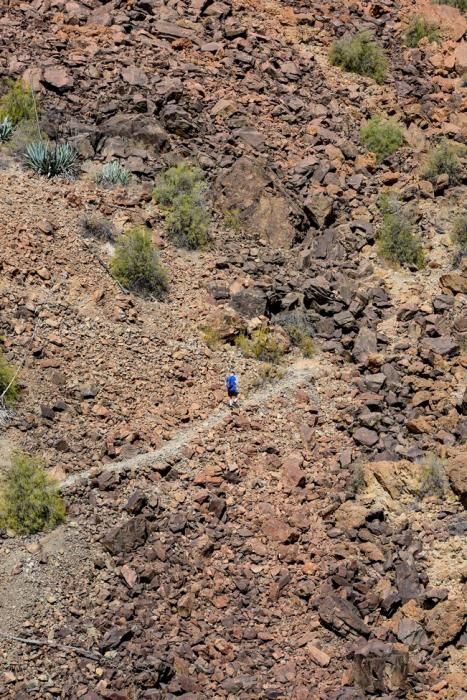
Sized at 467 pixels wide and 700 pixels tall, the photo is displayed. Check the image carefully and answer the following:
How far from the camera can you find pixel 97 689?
784 centimetres

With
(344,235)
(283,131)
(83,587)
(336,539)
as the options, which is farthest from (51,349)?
(283,131)

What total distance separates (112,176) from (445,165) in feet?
17.1

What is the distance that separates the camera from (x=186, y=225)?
42.3ft

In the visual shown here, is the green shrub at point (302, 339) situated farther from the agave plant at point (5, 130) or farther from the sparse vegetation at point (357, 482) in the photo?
the agave plant at point (5, 130)

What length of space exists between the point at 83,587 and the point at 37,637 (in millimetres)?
644

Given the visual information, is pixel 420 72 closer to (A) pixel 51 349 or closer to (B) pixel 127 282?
(B) pixel 127 282

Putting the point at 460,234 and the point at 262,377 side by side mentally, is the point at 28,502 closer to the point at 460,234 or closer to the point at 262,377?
the point at 262,377

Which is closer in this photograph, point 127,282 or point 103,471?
point 103,471

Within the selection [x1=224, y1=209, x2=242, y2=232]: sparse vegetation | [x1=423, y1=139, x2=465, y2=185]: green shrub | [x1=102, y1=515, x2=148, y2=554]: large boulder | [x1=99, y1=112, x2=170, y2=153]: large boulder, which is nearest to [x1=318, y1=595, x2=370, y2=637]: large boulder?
[x1=102, y1=515, x2=148, y2=554]: large boulder

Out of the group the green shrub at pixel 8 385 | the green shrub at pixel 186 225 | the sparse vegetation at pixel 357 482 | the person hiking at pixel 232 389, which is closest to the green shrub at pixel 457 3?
the green shrub at pixel 186 225

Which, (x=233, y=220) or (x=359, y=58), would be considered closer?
(x=233, y=220)

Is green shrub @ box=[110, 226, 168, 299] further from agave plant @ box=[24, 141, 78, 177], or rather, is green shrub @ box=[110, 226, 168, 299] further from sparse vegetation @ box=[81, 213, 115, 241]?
agave plant @ box=[24, 141, 78, 177]

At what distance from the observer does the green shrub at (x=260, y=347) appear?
38.6ft

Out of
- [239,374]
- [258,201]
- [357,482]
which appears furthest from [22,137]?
[357,482]
